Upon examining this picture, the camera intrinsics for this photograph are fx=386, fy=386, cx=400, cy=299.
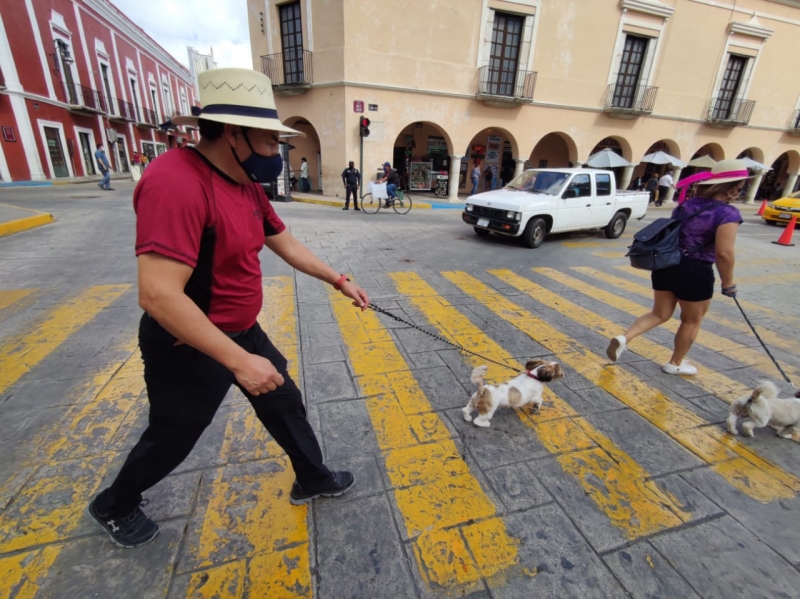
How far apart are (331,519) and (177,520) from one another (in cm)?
81

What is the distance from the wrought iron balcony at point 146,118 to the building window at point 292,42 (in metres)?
19.5

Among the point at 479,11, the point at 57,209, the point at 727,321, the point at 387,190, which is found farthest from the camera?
the point at 479,11

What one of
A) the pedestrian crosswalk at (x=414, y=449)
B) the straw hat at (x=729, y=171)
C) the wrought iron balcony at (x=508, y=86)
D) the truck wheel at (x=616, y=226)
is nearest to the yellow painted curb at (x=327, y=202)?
the wrought iron balcony at (x=508, y=86)

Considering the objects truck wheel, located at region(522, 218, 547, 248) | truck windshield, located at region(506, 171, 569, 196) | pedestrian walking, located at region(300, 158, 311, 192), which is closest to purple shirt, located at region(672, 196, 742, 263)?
truck wheel, located at region(522, 218, 547, 248)

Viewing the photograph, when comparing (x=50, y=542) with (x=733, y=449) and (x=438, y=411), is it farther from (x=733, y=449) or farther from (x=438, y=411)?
(x=733, y=449)

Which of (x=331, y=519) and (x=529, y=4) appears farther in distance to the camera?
(x=529, y=4)

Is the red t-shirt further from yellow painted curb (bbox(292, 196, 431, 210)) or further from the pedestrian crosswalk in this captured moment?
yellow painted curb (bbox(292, 196, 431, 210))

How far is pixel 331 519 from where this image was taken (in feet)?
6.88

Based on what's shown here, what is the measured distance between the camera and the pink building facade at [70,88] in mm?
18734

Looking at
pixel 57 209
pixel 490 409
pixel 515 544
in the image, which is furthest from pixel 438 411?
pixel 57 209

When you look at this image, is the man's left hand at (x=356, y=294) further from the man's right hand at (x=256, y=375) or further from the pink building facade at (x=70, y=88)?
the pink building facade at (x=70, y=88)

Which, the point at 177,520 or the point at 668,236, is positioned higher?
the point at 668,236

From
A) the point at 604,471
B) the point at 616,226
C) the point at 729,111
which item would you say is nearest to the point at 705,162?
the point at 604,471

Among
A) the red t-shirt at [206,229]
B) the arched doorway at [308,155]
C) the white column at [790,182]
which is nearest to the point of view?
the red t-shirt at [206,229]
